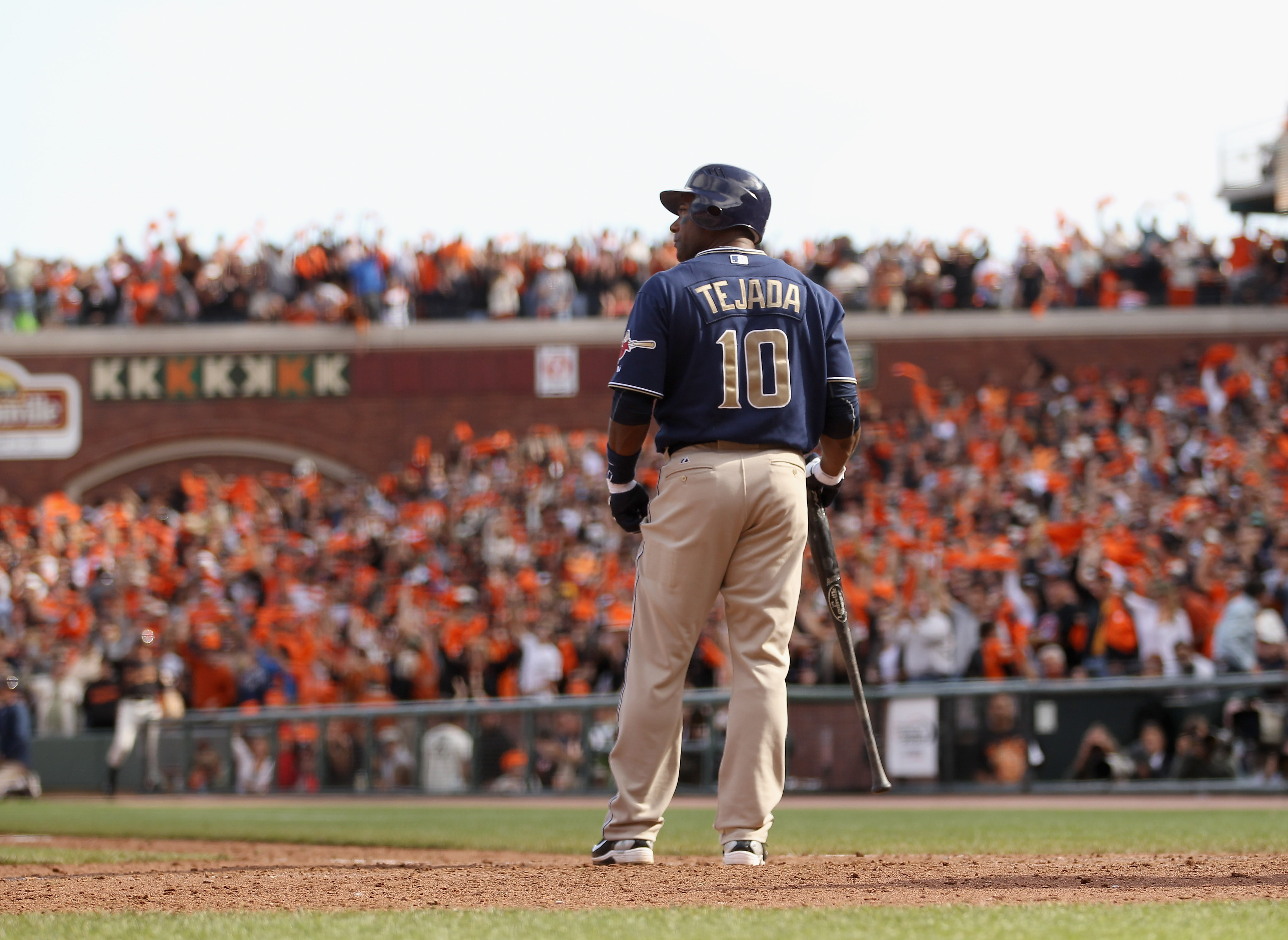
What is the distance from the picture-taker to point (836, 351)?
17.4 ft

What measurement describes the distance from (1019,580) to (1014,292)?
617 inches

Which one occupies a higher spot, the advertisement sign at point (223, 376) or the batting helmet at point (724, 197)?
the advertisement sign at point (223, 376)

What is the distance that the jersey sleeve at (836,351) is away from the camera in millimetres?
5293

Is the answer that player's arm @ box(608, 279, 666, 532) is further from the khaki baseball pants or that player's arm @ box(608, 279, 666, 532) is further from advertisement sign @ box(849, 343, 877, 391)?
advertisement sign @ box(849, 343, 877, 391)

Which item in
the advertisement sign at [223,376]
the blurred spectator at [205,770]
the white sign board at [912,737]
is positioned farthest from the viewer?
the advertisement sign at [223,376]

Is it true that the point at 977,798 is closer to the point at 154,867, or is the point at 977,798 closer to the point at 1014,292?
the point at 154,867

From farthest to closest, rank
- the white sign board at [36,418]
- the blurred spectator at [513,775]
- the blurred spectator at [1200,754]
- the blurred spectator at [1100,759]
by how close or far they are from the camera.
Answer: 1. the white sign board at [36,418]
2. the blurred spectator at [513,775]
3. the blurred spectator at [1100,759]
4. the blurred spectator at [1200,754]

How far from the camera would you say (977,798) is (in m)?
12.3

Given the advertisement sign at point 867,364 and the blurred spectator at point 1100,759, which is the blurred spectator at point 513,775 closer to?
the blurred spectator at point 1100,759

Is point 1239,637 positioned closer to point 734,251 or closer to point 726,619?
point 726,619

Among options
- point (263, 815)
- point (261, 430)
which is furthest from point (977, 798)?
point (261, 430)

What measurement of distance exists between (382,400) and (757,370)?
92.1 feet

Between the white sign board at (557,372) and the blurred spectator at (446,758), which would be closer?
the blurred spectator at (446,758)

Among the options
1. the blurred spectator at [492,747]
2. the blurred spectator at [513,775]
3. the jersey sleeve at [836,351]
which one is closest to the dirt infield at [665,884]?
the jersey sleeve at [836,351]
